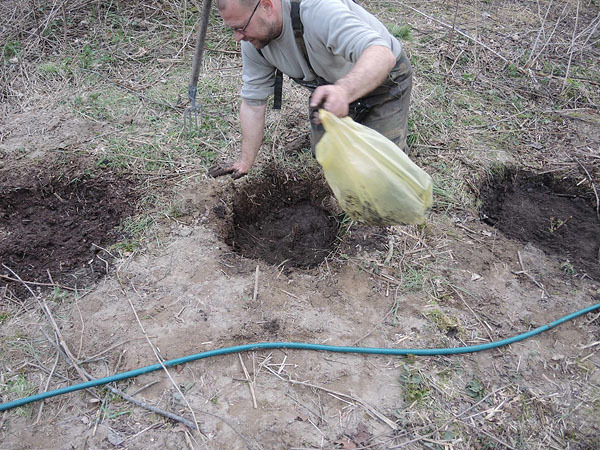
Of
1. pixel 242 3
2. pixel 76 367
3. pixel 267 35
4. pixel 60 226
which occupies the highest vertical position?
pixel 242 3

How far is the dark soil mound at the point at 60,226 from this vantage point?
2553mm

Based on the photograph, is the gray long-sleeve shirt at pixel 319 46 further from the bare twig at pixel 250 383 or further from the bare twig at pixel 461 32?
the bare twig at pixel 461 32

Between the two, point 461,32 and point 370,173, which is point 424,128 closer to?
point 461,32

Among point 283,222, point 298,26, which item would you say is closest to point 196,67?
point 298,26

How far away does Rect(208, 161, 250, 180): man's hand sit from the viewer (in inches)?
119

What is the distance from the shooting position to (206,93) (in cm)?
382

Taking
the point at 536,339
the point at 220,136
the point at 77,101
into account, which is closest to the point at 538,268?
the point at 536,339

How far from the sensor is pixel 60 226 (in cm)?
285

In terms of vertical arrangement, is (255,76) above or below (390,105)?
above

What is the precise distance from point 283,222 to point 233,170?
1.70 feet

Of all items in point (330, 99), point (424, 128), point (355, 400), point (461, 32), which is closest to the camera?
point (330, 99)

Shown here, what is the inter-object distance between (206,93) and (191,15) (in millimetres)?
1377

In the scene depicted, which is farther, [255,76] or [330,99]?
[255,76]

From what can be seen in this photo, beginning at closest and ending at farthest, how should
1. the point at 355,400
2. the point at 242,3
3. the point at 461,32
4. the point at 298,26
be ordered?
1. the point at 355,400
2. the point at 242,3
3. the point at 298,26
4. the point at 461,32
